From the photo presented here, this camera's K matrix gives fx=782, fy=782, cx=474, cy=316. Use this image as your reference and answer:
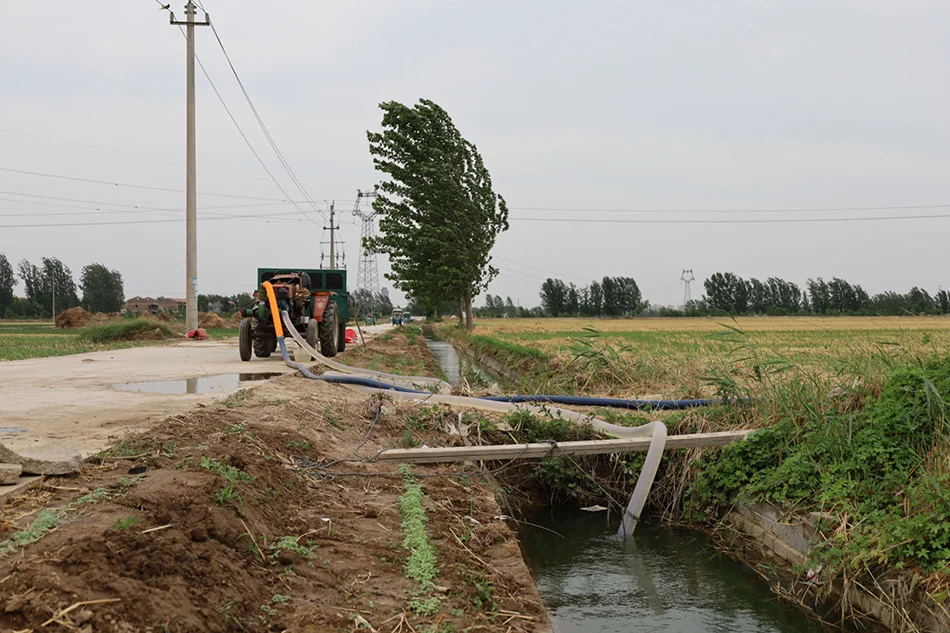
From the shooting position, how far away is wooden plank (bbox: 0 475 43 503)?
3.94 meters

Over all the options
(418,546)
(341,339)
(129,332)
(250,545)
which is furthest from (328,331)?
(129,332)

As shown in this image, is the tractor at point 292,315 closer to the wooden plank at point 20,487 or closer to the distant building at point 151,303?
the wooden plank at point 20,487

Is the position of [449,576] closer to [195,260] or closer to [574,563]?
[574,563]

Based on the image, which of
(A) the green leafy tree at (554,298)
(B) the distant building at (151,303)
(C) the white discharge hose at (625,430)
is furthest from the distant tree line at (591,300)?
(C) the white discharge hose at (625,430)

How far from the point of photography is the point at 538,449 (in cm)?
654

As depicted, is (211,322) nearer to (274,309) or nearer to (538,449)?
(274,309)

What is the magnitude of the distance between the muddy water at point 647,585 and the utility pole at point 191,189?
20.5 meters

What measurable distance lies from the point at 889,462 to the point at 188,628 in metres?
4.86

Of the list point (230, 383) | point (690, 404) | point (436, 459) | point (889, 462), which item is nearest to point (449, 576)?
point (436, 459)

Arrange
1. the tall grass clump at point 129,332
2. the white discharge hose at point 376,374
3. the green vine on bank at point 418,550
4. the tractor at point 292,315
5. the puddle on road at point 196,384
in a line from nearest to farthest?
the green vine on bank at point 418,550 → the puddle on road at point 196,384 → the white discharge hose at point 376,374 → the tractor at point 292,315 → the tall grass clump at point 129,332

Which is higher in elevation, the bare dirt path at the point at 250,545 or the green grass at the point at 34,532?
the green grass at the point at 34,532

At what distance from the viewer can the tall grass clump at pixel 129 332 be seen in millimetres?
25125

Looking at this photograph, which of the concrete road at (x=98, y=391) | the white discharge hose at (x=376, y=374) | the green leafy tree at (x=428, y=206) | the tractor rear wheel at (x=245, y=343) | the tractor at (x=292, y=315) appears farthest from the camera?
the green leafy tree at (x=428, y=206)

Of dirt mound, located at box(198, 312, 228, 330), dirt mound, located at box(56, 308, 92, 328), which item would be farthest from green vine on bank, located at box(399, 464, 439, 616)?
dirt mound, located at box(198, 312, 228, 330)
